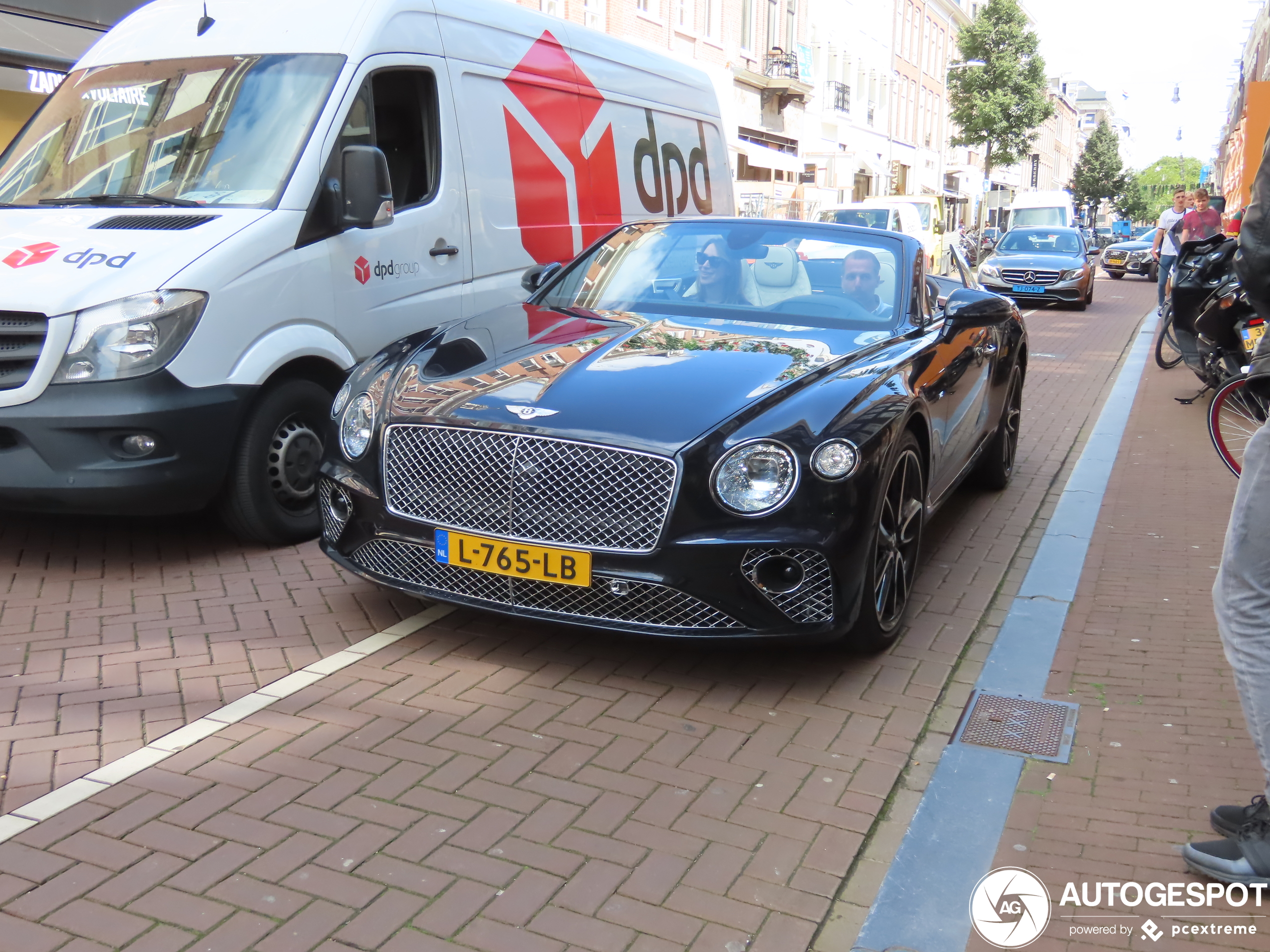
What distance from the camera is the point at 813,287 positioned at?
17.0 feet

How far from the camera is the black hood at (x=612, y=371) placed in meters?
3.96

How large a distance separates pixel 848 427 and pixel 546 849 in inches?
66.7

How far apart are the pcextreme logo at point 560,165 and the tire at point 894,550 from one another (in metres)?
3.43

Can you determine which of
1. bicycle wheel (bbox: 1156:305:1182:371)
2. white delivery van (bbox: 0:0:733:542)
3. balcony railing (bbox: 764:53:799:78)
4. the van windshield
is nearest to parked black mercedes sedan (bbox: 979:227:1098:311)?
bicycle wheel (bbox: 1156:305:1182:371)

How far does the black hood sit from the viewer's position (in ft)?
13.0

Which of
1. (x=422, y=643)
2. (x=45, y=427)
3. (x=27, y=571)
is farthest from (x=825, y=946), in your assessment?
(x=27, y=571)

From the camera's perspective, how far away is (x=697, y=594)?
12.5 feet

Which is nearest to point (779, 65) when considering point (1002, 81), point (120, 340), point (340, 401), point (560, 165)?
point (1002, 81)

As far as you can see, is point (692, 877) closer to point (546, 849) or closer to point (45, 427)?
point (546, 849)

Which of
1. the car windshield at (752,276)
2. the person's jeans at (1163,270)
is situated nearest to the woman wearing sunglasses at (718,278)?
the car windshield at (752,276)

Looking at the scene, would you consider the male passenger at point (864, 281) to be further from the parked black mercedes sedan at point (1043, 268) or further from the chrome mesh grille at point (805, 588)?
the parked black mercedes sedan at point (1043, 268)

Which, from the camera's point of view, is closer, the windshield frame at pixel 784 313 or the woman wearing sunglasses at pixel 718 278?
the windshield frame at pixel 784 313

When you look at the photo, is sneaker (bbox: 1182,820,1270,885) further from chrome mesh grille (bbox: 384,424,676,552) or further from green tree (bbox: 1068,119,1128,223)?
green tree (bbox: 1068,119,1128,223)

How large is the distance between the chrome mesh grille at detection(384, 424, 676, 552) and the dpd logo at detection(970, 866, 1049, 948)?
55.5 inches
